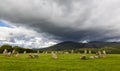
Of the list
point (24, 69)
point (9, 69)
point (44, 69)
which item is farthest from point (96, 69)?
point (9, 69)

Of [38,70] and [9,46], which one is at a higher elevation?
[9,46]

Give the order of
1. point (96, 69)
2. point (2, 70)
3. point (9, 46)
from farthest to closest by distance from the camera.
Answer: point (9, 46)
point (96, 69)
point (2, 70)

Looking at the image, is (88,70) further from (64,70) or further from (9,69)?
(9,69)

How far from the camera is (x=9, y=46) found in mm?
120250

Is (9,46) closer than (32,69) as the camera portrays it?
No

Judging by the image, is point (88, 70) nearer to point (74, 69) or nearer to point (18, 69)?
point (74, 69)

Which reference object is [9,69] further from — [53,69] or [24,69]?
[53,69]

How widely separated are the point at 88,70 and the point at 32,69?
908 centimetres

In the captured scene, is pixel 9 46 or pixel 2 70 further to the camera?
pixel 9 46

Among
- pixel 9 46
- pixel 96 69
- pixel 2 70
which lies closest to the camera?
pixel 2 70

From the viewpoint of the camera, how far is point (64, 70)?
1247 inches

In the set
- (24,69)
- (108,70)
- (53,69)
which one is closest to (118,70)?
(108,70)

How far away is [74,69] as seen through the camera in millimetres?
32625

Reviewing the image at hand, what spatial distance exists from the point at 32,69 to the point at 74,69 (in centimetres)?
689
